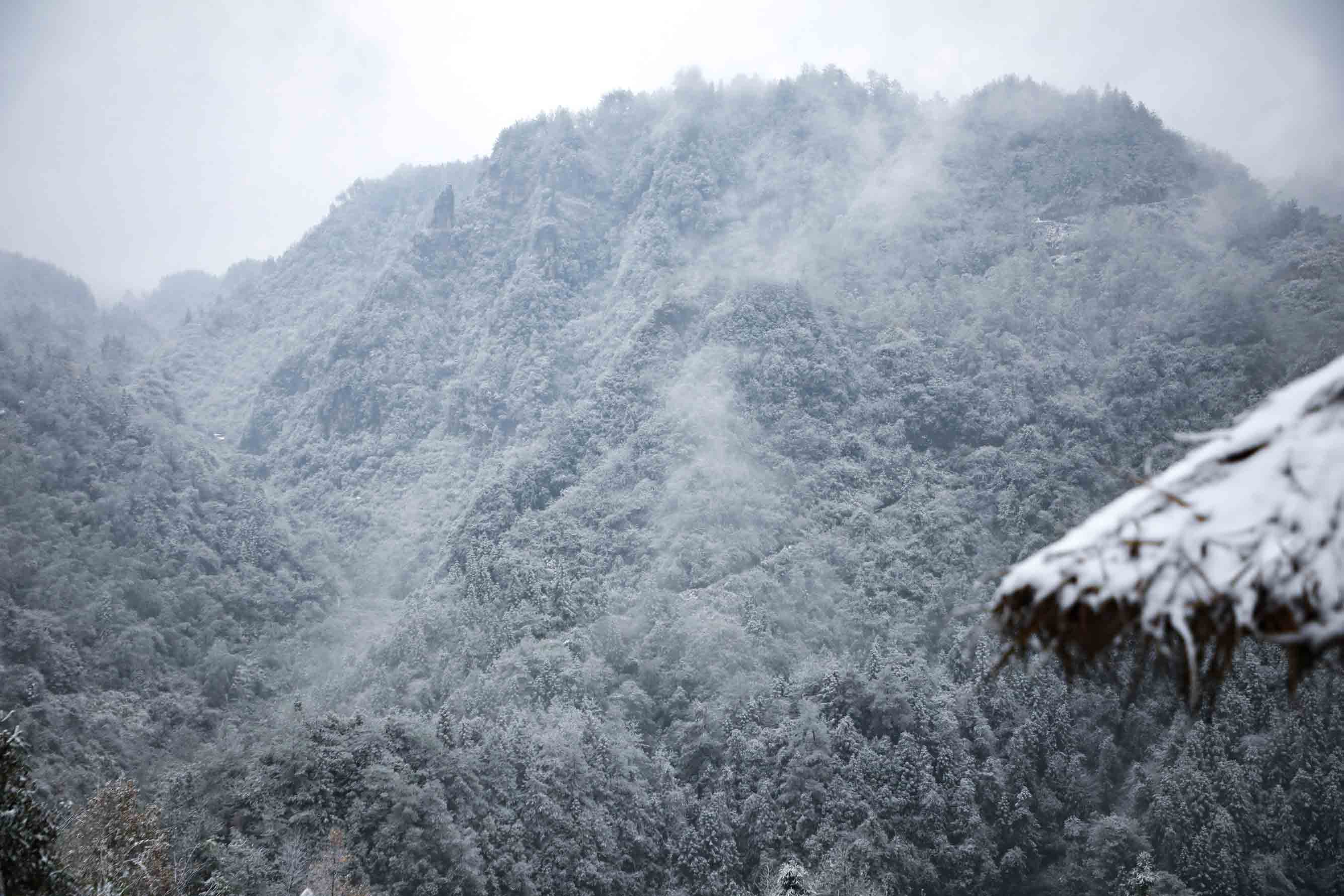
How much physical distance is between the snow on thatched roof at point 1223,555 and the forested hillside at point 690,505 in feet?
0.85

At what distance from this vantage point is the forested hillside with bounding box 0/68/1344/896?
24.4 m

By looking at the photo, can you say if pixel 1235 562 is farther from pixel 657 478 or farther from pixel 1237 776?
pixel 657 478

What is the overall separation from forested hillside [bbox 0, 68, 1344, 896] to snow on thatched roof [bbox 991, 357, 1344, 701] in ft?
0.85

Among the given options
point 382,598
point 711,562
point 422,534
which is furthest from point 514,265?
point 711,562

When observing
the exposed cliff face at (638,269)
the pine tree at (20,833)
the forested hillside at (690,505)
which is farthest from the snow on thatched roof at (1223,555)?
the exposed cliff face at (638,269)

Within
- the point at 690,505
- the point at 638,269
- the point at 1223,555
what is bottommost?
the point at 690,505

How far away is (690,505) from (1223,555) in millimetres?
40529

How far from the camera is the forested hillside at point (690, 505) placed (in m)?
24.4

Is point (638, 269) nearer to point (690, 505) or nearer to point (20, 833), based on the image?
point (690, 505)

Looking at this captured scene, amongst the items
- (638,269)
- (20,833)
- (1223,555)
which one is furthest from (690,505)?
(1223,555)

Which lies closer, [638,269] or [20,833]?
[20,833]

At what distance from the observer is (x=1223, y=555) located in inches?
53.9

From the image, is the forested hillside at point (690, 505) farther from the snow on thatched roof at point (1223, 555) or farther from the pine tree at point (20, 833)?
the pine tree at point (20, 833)

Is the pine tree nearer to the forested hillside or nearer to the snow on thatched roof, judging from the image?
the forested hillside
